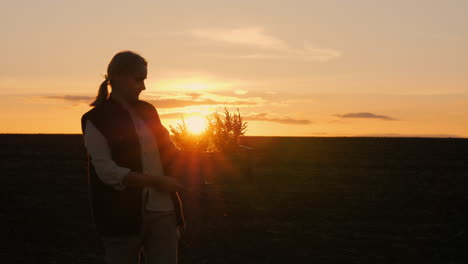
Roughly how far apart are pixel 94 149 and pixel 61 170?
70.3 ft

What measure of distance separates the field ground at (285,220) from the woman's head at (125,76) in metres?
5.56

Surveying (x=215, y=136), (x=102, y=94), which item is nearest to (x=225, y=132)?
(x=215, y=136)

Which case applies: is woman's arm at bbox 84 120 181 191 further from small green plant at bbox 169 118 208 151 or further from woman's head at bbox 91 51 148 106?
small green plant at bbox 169 118 208 151

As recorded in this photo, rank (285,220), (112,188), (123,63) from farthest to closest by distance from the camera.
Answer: (285,220)
(123,63)
(112,188)

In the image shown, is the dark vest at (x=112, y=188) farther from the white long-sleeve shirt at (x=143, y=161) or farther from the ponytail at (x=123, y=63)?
the ponytail at (x=123, y=63)

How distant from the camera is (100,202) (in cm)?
354

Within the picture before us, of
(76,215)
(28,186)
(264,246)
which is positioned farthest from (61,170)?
(264,246)

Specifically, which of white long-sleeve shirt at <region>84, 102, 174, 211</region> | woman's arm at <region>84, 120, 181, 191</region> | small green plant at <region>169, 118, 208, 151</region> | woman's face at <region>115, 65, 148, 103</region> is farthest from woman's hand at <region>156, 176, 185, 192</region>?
small green plant at <region>169, 118, 208, 151</region>

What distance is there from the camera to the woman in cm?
347

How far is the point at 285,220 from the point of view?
1219cm

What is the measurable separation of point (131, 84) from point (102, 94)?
181 millimetres

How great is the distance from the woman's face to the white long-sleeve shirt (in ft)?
0.28

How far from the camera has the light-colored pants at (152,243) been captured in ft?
11.8

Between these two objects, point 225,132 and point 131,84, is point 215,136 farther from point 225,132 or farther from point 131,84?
point 131,84
